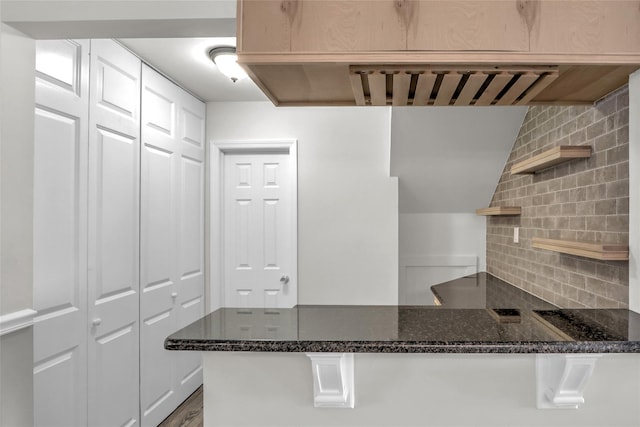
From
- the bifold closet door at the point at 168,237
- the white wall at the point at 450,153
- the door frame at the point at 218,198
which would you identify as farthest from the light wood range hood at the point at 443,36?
the door frame at the point at 218,198

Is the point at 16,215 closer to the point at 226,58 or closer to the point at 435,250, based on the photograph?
the point at 226,58

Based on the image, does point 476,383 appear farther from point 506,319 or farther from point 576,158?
point 576,158

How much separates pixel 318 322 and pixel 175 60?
216 centimetres

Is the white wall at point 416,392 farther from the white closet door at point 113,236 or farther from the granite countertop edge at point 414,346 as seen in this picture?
the white closet door at point 113,236

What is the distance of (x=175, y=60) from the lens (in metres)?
2.74

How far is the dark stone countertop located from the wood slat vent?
2.47 ft

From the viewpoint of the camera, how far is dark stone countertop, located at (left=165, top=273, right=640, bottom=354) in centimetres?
112

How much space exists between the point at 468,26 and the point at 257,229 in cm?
270

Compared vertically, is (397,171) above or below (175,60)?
below

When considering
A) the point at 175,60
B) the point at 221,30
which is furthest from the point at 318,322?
the point at 175,60

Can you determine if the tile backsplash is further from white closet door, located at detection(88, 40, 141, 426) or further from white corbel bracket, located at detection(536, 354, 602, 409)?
white closet door, located at detection(88, 40, 141, 426)

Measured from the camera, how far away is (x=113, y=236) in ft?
7.91

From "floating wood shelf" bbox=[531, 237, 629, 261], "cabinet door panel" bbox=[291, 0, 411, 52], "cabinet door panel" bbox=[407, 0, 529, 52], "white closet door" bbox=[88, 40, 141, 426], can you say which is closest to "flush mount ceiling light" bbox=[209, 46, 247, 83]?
"white closet door" bbox=[88, 40, 141, 426]

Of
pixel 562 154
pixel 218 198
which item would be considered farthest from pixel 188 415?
pixel 562 154
